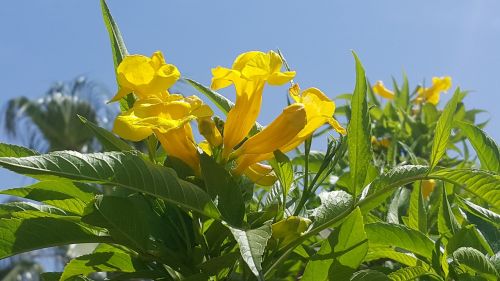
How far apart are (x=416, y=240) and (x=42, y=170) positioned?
20.9 inches

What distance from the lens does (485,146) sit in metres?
1.09

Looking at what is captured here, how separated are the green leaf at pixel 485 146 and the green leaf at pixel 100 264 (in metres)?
0.53

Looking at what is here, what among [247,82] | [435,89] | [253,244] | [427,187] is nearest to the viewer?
[253,244]

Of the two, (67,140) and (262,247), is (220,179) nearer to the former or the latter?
(262,247)

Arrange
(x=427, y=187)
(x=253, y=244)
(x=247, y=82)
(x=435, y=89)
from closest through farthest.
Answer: (x=253, y=244)
(x=247, y=82)
(x=427, y=187)
(x=435, y=89)

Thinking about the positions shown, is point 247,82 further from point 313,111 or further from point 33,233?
point 33,233

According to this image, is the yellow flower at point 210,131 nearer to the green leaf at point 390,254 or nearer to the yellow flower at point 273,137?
→ the yellow flower at point 273,137

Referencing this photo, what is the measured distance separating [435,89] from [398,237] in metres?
2.30

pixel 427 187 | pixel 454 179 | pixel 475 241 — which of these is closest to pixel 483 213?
pixel 475 241

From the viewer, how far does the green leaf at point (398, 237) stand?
969mm

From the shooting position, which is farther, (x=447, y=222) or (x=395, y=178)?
(x=447, y=222)

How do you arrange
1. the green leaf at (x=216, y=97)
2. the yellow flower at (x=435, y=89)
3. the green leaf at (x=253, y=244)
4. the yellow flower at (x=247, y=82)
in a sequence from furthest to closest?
the yellow flower at (x=435, y=89)
the green leaf at (x=216, y=97)
the yellow flower at (x=247, y=82)
the green leaf at (x=253, y=244)

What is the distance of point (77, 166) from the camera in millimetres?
752

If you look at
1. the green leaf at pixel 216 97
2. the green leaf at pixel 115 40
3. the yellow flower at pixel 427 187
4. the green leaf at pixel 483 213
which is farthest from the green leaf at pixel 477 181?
the yellow flower at pixel 427 187
